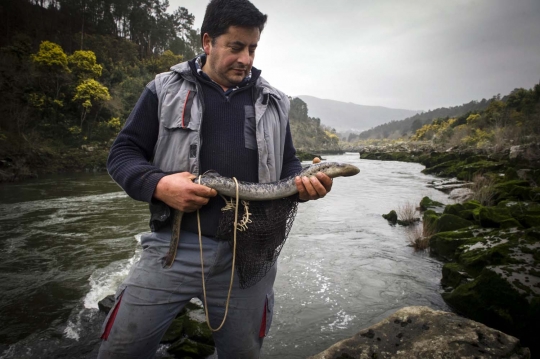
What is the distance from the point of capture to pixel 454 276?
248 inches

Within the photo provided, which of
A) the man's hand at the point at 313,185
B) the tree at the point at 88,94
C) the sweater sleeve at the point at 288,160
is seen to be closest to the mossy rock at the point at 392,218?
the sweater sleeve at the point at 288,160

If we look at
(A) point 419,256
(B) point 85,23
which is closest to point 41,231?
(A) point 419,256

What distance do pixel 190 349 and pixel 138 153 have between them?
3.38 metres

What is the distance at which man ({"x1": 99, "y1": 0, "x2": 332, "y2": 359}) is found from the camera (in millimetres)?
2006

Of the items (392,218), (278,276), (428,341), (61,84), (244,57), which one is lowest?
(278,276)

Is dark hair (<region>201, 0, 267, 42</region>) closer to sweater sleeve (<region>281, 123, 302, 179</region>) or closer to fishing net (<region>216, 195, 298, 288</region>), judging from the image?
sweater sleeve (<region>281, 123, 302, 179</region>)

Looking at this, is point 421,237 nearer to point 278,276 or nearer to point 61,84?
point 278,276

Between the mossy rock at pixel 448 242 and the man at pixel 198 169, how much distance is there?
7046mm

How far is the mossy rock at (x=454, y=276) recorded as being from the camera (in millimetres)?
6012

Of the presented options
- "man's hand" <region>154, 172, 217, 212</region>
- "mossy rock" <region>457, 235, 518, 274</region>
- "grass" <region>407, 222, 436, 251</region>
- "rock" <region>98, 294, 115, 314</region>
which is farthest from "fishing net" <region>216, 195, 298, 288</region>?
"grass" <region>407, 222, 436, 251</region>

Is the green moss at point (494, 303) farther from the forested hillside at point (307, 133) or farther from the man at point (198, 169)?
the forested hillside at point (307, 133)

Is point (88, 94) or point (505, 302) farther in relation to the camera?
point (88, 94)

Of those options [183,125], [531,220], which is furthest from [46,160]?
[531,220]

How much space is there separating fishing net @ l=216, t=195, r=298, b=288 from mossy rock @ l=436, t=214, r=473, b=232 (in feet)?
26.5
